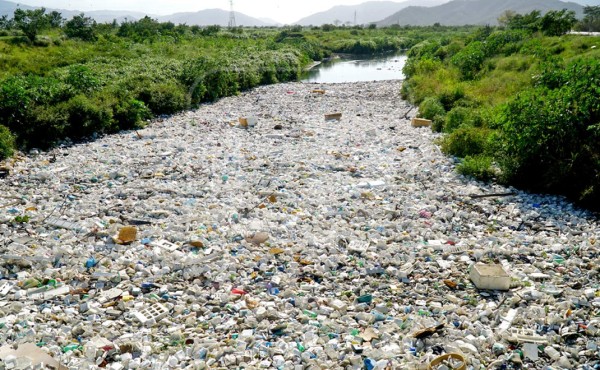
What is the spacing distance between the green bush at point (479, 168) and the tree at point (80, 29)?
82.7 ft

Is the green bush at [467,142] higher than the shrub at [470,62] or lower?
lower

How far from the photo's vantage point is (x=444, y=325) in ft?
13.4

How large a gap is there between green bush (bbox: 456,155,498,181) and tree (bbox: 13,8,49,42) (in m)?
23.4

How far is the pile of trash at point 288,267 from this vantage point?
149 inches

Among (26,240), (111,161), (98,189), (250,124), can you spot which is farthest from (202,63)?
(26,240)

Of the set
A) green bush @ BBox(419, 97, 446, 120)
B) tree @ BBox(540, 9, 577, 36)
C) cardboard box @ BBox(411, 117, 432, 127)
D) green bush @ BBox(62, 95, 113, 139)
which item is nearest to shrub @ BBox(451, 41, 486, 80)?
green bush @ BBox(419, 97, 446, 120)

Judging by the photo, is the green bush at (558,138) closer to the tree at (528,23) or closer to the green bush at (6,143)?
the green bush at (6,143)

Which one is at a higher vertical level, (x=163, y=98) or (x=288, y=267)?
(x=163, y=98)

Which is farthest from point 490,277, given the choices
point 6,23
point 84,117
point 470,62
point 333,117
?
point 6,23

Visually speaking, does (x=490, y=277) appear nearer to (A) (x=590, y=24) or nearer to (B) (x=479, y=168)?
(B) (x=479, y=168)

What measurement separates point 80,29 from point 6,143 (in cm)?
2104

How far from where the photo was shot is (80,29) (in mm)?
26828

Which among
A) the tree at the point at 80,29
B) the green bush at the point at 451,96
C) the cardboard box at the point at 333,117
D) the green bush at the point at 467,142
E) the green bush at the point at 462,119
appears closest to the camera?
the green bush at the point at 467,142

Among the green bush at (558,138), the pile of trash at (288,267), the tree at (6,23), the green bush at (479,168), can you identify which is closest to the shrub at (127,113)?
the pile of trash at (288,267)
